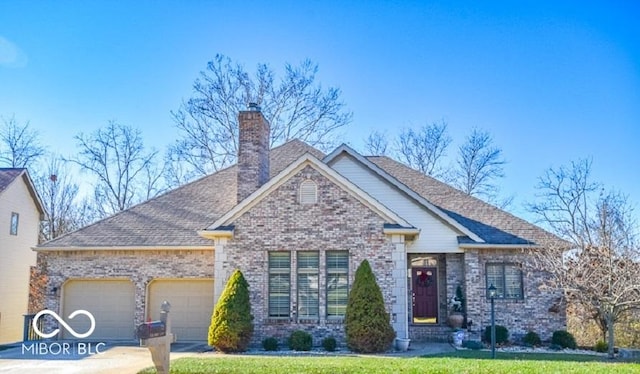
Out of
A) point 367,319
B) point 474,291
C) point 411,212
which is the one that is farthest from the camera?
point 411,212

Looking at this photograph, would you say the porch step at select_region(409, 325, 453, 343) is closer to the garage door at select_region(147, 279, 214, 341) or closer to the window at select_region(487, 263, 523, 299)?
the window at select_region(487, 263, 523, 299)

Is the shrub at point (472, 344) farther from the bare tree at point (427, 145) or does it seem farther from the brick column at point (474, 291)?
the bare tree at point (427, 145)

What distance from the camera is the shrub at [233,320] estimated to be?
14.7 m

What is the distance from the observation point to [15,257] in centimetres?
2381

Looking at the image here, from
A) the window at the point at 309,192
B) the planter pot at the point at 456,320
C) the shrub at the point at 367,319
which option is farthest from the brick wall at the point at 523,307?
the window at the point at 309,192

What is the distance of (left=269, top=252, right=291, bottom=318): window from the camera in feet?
52.0

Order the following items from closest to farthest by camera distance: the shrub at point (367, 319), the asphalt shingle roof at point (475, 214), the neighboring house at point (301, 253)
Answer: the shrub at point (367, 319) → the neighboring house at point (301, 253) → the asphalt shingle roof at point (475, 214)

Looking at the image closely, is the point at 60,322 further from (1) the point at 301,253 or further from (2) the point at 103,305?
(1) the point at 301,253

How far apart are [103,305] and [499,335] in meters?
12.1

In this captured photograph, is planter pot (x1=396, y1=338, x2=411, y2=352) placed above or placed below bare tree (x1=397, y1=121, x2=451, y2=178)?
below

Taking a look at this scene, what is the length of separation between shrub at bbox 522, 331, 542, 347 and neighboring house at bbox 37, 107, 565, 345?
0.32 m

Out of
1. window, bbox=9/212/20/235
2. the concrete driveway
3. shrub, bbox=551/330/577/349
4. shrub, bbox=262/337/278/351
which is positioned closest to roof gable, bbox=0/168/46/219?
window, bbox=9/212/20/235

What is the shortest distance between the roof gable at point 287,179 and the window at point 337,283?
1531 millimetres

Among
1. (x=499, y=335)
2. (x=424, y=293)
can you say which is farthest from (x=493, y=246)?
(x=424, y=293)
